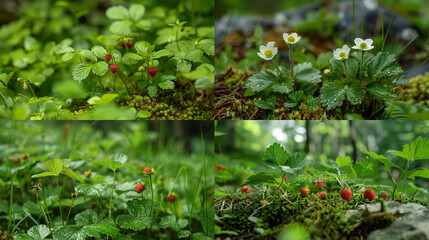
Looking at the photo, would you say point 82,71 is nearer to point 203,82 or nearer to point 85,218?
point 203,82

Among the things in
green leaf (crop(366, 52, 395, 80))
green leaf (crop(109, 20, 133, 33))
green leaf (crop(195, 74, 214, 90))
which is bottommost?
green leaf (crop(195, 74, 214, 90))

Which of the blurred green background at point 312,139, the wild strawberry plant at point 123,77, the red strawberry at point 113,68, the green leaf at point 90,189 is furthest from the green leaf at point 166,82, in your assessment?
the green leaf at point 90,189

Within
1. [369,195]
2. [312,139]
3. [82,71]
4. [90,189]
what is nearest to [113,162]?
[90,189]

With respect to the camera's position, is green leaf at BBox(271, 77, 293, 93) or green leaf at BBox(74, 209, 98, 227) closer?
green leaf at BBox(74, 209, 98, 227)

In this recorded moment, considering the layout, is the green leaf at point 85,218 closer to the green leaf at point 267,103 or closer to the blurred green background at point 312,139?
the blurred green background at point 312,139

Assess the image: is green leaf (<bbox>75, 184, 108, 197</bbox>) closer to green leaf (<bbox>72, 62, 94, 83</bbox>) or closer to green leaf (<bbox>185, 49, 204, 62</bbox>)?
green leaf (<bbox>72, 62, 94, 83</bbox>)

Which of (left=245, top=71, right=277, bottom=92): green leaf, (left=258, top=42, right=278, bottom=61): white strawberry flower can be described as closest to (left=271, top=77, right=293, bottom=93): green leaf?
(left=245, top=71, right=277, bottom=92): green leaf

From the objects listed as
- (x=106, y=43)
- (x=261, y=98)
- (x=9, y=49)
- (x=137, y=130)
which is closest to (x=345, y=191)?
(x=261, y=98)
